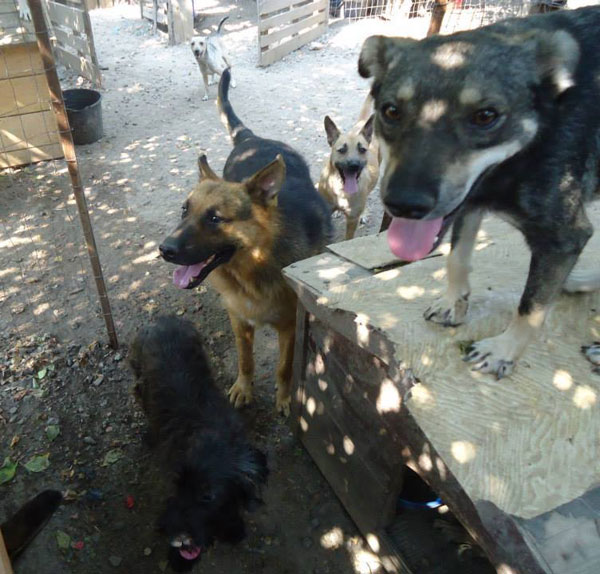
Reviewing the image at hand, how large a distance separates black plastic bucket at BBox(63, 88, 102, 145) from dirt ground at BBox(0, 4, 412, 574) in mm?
236

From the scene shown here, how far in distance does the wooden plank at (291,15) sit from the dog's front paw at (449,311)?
11.5m

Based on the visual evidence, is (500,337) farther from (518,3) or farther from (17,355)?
(518,3)

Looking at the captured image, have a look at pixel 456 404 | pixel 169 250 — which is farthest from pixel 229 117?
pixel 456 404

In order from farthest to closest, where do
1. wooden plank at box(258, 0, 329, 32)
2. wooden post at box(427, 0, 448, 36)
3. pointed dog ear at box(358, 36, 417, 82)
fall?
wooden plank at box(258, 0, 329, 32)
wooden post at box(427, 0, 448, 36)
pointed dog ear at box(358, 36, 417, 82)

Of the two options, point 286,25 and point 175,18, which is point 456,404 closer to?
point 286,25

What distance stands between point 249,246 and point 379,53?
1785 millimetres

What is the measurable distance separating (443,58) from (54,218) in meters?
5.83

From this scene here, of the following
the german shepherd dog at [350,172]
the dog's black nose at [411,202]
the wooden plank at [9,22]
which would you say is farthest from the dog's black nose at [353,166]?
the wooden plank at [9,22]

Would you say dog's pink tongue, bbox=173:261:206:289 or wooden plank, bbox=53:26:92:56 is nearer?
dog's pink tongue, bbox=173:261:206:289

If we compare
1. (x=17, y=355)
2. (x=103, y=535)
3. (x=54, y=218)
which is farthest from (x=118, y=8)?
(x=103, y=535)

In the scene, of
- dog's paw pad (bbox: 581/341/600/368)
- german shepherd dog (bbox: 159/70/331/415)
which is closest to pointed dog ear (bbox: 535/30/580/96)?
dog's paw pad (bbox: 581/341/600/368)

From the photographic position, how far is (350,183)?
5.64 m

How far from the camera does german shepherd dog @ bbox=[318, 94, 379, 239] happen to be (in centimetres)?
564

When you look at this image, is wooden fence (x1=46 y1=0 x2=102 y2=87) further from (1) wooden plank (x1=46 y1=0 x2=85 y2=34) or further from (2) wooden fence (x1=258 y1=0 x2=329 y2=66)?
(2) wooden fence (x1=258 y1=0 x2=329 y2=66)
